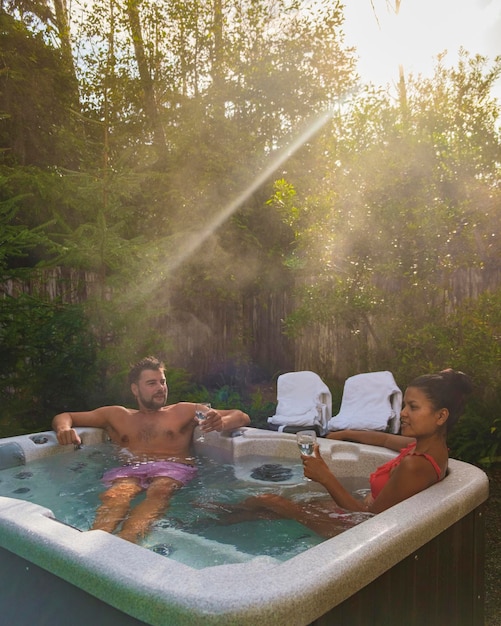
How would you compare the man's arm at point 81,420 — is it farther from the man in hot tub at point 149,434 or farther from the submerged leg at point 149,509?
the submerged leg at point 149,509

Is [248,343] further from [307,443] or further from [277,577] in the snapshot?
[277,577]

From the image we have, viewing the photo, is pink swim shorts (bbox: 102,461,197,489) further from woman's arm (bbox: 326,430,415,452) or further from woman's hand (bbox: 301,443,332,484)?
woman's hand (bbox: 301,443,332,484)

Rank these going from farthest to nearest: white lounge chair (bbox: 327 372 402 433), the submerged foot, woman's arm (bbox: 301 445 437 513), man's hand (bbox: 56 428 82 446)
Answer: white lounge chair (bbox: 327 372 402 433)
man's hand (bbox: 56 428 82 446)
the submerged foot
woman's arm (bbox: 301 445 437 513)

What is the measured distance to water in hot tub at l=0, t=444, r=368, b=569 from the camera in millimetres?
2809

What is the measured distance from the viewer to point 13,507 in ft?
7.68

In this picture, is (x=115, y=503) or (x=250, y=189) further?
(x=250, y=189)

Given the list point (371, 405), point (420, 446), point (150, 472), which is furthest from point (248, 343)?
point (420, 446)

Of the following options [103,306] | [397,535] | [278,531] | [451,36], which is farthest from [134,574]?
[451,36]

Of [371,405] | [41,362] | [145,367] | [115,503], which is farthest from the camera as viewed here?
[41,362]

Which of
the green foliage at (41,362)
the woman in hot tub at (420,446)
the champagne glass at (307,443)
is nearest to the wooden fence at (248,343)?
the green foliage at (41,362)

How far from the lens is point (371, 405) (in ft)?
17.4

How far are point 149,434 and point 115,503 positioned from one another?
982 mm

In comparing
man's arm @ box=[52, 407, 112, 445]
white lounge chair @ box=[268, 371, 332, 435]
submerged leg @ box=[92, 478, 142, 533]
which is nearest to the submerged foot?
submerged leg @ box=[92, 478, 142, 533]

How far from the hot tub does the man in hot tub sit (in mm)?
1114
